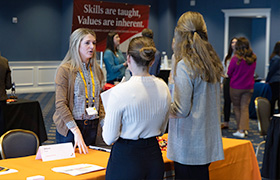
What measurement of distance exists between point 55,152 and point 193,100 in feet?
3.31

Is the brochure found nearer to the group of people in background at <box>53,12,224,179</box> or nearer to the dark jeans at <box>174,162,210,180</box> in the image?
the group of people in background at <box>53,12,224,179</box>

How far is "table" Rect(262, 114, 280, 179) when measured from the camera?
13.4ft

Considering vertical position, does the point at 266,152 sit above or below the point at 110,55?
below

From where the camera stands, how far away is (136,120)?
1.92m

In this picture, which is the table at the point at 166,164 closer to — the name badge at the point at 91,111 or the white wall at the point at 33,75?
the name badge at the point at 91,111

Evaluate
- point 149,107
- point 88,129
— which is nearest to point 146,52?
point 149,107

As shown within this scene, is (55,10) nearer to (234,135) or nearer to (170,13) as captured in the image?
(170,13)

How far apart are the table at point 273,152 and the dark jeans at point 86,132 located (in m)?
2.09

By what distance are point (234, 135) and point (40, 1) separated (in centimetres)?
735

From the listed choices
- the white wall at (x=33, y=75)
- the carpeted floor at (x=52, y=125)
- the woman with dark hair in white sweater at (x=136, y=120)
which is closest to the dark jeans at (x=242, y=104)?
the carpeted floor at (x=52, y=125)

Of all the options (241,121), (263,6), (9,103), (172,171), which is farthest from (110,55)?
(263,6)

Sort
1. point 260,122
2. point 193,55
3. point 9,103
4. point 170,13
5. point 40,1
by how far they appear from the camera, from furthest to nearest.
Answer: point 170,13, point 40,1, point 9,103, point 260,122, point 193,55

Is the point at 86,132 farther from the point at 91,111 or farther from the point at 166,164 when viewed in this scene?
the point at 166,164

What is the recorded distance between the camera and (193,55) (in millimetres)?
2166
